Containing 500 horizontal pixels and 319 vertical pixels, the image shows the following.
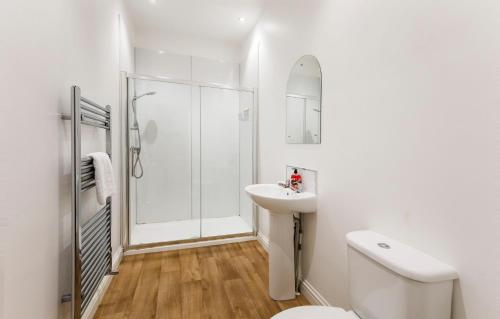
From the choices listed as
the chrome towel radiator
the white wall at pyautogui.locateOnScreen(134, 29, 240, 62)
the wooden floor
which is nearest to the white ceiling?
the white wall at pyautogui.locateOnScreen(134, 29, 240, 62)

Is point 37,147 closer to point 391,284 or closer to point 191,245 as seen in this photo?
point 391,284

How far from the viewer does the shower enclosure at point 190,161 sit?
9.02 feet

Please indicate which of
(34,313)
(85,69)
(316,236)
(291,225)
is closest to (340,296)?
(316,236)

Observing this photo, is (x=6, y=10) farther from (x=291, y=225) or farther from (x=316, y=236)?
(x=316, y=236)

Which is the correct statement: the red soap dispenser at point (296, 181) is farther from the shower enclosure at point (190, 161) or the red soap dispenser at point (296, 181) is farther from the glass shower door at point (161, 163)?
the glass shower door at point (161, 163)

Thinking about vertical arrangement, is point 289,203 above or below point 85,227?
above

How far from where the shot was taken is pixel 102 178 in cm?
148

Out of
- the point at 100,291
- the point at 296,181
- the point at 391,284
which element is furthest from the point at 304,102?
the point at 100,291

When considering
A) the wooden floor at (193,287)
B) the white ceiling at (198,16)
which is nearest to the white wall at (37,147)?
the wooden floor at (193,287)

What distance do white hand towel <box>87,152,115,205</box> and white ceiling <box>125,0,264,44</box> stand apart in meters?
2.03

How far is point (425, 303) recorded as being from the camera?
0.82 meters

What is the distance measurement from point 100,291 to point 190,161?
158 cm

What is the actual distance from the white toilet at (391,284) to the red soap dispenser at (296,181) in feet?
2.51

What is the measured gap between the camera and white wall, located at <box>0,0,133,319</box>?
0.83 meters
